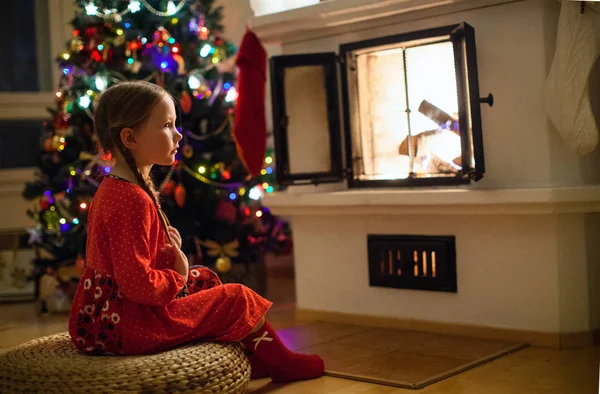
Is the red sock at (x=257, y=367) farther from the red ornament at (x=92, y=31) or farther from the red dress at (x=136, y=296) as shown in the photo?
the red ornament at (x=92, y=31)

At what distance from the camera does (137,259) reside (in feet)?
6.26

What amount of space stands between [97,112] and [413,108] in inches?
48.7

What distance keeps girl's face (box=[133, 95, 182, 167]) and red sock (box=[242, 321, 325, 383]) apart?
0.53m

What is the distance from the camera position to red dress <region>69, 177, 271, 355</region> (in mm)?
1926

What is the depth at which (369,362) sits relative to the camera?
97.3 inches

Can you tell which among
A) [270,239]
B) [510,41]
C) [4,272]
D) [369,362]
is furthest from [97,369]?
[4,272]

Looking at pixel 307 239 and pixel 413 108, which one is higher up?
pixel 413 108

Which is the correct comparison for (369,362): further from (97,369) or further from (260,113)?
(260,113)

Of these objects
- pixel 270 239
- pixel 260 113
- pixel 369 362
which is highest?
pixel 260 113

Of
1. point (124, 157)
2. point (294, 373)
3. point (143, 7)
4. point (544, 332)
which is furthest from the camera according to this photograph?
point (143, 7)

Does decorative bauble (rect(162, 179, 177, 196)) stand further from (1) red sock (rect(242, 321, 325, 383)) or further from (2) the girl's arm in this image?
(2) the girl's arm

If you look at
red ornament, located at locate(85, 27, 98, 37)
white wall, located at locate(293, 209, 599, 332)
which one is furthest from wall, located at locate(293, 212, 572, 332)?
red ornament, located at locate(85, 27, 98, 37)

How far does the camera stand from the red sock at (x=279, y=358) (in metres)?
2.21

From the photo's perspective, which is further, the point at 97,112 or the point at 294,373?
the point at 294,373
